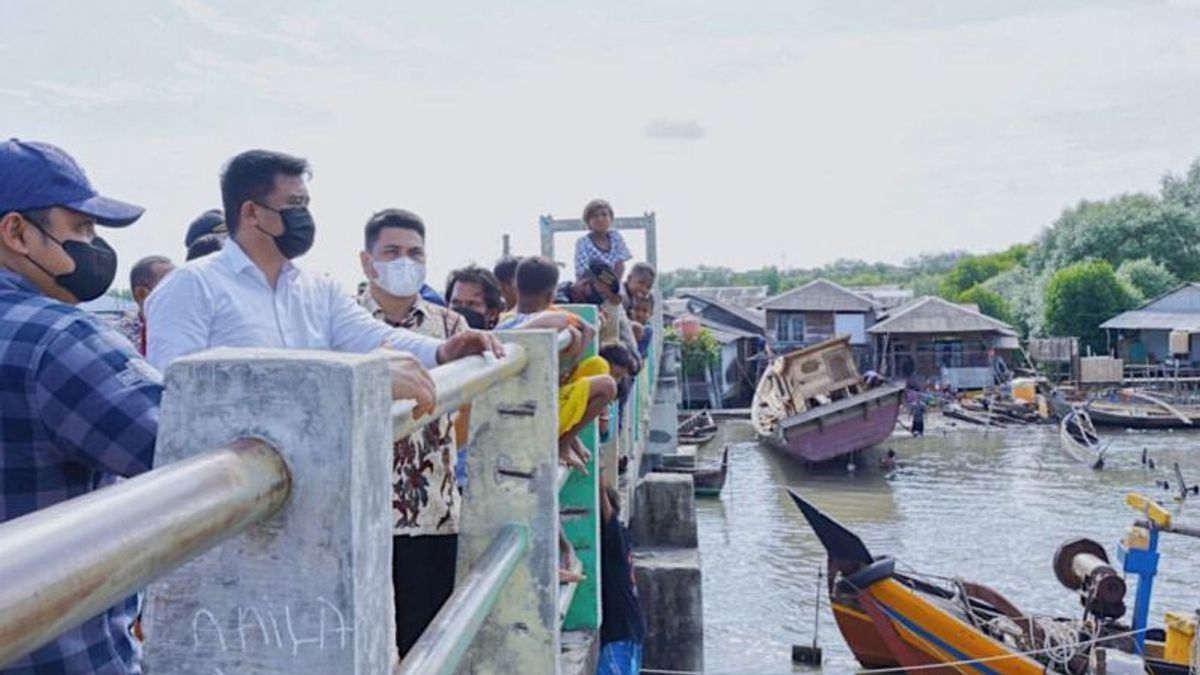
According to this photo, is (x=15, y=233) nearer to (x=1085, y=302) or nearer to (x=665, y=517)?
(x=665, y=517)

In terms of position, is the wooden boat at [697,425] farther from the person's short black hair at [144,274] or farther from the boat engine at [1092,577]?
the person's short black hair at [144,274]

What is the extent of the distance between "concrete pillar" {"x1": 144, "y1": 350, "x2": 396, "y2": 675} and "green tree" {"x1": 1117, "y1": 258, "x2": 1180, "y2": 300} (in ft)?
155

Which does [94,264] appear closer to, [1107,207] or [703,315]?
[703,315]

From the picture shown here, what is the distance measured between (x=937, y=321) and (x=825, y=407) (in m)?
14.7

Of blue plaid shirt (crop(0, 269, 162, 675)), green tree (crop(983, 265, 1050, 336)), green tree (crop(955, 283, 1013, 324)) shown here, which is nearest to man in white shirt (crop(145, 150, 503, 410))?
blue plaid shirt (crop(0, 269, 162, 675))

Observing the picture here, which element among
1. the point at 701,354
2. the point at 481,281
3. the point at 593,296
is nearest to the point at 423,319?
the point at 481,281

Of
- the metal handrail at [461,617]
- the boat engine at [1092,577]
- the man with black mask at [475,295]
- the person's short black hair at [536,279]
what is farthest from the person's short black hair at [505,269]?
the boat engine at [1092,577]

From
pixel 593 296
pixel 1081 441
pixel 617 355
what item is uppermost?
pixel 593 296

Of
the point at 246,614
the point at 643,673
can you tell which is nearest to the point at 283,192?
the point at 246,614

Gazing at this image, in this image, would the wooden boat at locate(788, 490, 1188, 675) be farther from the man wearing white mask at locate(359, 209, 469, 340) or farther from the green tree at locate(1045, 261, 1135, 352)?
the green tree at locate(1045, 261, 1135, 352)

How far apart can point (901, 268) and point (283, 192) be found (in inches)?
4640

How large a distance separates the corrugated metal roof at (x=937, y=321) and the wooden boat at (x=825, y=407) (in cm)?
1202

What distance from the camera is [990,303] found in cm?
4769

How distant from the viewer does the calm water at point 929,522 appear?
50.9 feet
